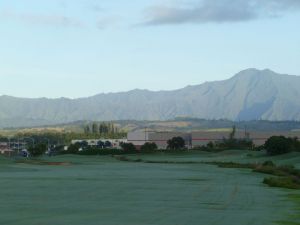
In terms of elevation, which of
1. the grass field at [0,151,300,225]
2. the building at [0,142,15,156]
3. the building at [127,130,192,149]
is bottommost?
the grass field at [0,151,300,225]

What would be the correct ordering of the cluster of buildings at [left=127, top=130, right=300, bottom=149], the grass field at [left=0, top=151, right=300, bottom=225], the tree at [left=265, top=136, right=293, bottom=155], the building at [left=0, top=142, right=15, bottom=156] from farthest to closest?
the cluster of buildings at [left=127, top=130, right=300, bottom=149], the building at [left=0, top=142, right=15, bottom=156], the tree at [left=265, top=136, right=293, bottom=155], the grass field at [left=0, top=151, right=300, bottom=225]

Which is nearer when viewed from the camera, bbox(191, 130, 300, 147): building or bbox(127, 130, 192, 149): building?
bbox(127, 130, 192, 149): building

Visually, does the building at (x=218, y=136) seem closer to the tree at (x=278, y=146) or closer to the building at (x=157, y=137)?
the building at (x=157, y=137)

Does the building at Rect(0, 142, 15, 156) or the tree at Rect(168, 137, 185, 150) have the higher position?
the tree at Rect(168, 137, 185, 150)

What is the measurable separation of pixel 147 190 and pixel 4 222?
38.4ft

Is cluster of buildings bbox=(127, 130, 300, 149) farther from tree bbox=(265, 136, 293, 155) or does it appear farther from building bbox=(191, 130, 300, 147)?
tree bbox=(265, 136, 293, 155)

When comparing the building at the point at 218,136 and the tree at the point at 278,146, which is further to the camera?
the building at the point at 218,136

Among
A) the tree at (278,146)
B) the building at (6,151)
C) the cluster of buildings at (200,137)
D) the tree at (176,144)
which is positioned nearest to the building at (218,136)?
the cluster of buildings at (200,137)

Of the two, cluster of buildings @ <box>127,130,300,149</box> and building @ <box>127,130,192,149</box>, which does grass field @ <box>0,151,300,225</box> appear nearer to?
building @ <box>127,130,192,149</box>

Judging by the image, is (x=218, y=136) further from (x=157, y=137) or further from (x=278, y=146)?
(x=278, y=146)

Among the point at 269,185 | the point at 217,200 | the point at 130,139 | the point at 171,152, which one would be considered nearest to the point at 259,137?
the point at 130,139

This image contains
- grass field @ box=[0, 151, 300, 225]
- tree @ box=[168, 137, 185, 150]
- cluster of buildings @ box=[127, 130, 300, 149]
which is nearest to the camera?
grass field @ box=[0, 151, 300, 225]

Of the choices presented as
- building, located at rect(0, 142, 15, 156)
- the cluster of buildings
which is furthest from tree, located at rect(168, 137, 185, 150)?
building, located at rect(0, 142, 15, 156)

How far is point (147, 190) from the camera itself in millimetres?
25406
